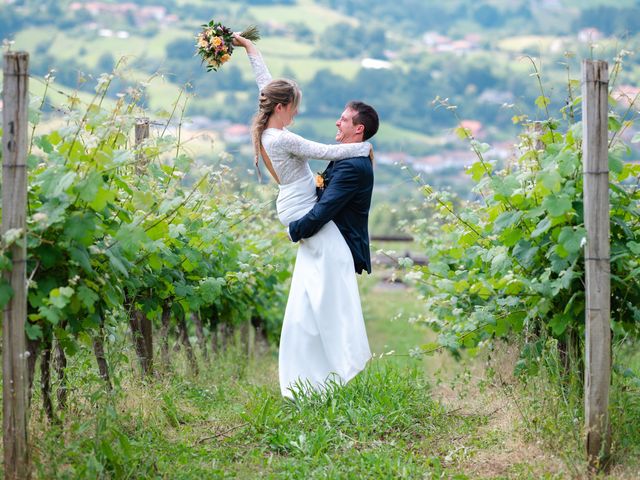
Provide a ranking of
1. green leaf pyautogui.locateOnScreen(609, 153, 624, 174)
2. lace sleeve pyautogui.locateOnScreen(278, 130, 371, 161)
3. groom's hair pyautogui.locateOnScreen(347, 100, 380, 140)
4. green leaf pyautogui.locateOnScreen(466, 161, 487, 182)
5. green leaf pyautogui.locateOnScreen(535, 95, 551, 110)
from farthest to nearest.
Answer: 1. groom's hair pyautogui.locateOnScreen(347, 100, 380, 140)
2. lace sleeve pyautogui.locateOnScreen(278, 130, 371, 161)
3. green leaf pyautogui.locateOnScreen(466, 161, 487, 182)
4. green leaf pyautogui.locateOnScreen(535, 95, 551, 110)
5. green leaf pyautogui.locateOnScreen(609, 153, 624, 174)

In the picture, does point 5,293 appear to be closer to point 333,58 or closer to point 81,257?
point 81,257

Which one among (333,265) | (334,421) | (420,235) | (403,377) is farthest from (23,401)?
(420,235)

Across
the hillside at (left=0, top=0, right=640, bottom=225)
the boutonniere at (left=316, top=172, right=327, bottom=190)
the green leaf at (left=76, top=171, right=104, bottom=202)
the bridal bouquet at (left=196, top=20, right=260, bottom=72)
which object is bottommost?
the hillside at (left=0, top=0, right=640, bottom=225)

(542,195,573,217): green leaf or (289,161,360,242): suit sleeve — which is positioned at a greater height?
(542,195,573,217): green leaf

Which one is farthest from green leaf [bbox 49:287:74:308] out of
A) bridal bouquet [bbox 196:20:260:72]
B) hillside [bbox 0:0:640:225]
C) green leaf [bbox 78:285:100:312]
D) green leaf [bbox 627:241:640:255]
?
hillside [bbox 0:0:640:225]

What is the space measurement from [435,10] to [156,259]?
15059 cm

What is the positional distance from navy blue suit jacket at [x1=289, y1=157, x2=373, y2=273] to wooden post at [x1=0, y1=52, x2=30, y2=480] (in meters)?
2.37

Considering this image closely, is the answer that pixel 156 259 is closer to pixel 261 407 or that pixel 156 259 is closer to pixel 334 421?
pixel 261 407

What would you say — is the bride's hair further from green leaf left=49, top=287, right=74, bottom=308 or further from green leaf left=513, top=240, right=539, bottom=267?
green leaf left=49, top=287, right=74, bottom=308

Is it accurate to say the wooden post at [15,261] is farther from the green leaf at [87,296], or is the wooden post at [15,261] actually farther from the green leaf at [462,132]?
the green leaf at [462,132]

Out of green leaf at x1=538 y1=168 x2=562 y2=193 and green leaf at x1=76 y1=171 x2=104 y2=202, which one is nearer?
green leaf at x1=76 y1=171 x2=104 y2=202

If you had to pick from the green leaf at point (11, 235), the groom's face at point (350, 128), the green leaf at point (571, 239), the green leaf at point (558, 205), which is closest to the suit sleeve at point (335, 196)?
the groom's face at point (350, 128)

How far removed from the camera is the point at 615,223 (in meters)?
5.04

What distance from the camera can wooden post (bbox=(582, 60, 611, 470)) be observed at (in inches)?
179
